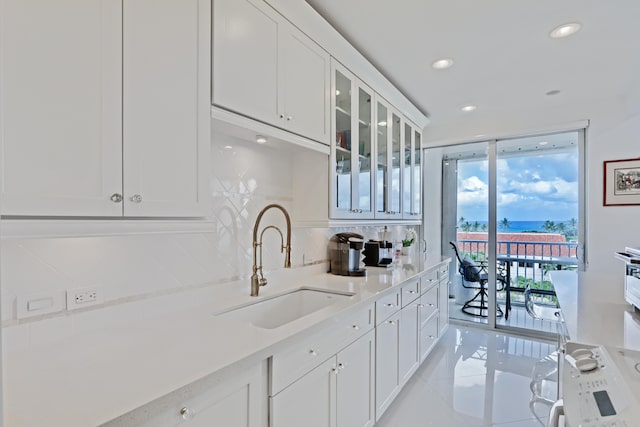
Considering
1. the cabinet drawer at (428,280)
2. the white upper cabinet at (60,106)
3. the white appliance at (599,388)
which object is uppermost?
the white upper cabinet at (60,106)

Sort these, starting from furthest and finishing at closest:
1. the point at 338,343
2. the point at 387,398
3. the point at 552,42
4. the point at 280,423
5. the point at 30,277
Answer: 1. the point at 552,42
2. the point at 387,398
3. the point at 338,343
4. the point at 280,423
5. the point at 30,277

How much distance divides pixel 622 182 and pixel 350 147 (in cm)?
286

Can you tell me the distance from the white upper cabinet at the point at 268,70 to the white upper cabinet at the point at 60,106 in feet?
1.43

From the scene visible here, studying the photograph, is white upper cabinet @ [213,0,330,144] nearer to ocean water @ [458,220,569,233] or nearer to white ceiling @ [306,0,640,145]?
white ceiling @ [306,0,640,145]

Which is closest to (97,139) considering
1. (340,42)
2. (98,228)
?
(98,228)

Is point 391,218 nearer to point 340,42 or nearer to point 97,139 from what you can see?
point 340,42

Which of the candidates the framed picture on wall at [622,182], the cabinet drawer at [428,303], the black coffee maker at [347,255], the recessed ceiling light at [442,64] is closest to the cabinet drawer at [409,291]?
the cabinet drawer at [428,303]

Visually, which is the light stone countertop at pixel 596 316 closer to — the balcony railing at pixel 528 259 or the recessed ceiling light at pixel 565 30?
the balcony railing at pixel 528 259

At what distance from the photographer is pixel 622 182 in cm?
311

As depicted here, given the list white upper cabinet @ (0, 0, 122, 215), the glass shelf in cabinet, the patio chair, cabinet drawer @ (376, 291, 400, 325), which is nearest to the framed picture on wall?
the patio chair

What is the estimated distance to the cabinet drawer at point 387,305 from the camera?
1.94 meters

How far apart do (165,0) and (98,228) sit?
84 centimetres

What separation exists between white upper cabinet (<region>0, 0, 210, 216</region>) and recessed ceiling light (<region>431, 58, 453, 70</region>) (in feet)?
6.22

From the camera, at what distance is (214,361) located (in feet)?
3.26
